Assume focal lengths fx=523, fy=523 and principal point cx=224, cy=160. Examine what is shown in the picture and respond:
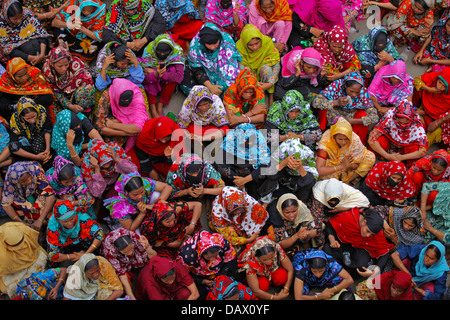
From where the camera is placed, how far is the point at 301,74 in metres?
6.60

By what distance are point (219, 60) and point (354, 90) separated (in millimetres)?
1727

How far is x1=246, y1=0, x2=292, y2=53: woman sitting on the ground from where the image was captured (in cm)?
671

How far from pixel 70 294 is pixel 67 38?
312cm

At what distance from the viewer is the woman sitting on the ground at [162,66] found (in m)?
6.25

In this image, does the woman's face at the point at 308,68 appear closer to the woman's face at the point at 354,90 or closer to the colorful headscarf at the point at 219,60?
the woman's face at the point at 354,90

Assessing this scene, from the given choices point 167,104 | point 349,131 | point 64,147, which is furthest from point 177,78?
point 349,131

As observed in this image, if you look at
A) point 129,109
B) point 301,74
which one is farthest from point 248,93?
point 129,109

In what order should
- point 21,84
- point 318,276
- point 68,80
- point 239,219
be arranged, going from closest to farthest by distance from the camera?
1. point 318,276
2. point 239,219
3. point 21,84
4. point 68,80

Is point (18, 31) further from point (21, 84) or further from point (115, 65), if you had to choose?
point (115, 65)

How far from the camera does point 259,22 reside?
22.3ft

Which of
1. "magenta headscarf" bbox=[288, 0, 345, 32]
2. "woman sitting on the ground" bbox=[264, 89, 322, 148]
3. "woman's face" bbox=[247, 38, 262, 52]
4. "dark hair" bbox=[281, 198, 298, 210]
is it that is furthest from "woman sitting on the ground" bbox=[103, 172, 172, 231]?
"magenta headscarf" bbox=[288, 0, 345, 32]

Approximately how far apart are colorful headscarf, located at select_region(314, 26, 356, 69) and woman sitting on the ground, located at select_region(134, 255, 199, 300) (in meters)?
3.33

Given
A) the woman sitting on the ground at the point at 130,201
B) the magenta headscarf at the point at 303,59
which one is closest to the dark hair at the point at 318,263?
the woman sitting on the ground at the point at 130,201

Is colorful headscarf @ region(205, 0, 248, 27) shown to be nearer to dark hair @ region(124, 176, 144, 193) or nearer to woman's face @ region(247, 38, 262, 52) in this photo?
woman's face @ region(247, 38, 262, 52)
